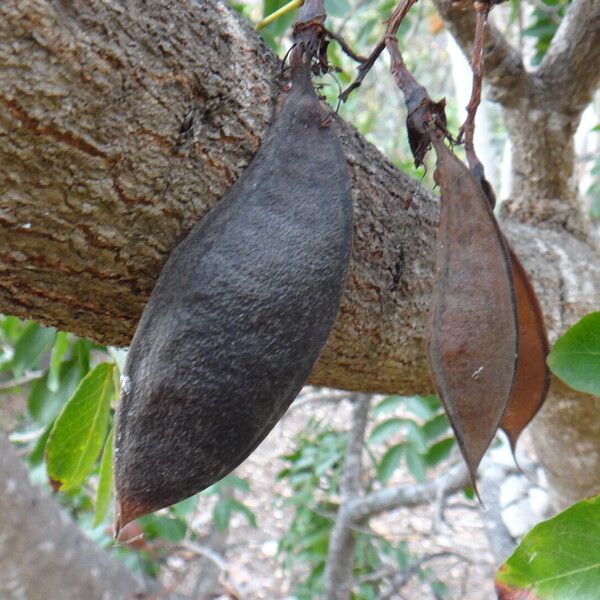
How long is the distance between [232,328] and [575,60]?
39.8 inches

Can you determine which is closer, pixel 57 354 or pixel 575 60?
pixel 575 60

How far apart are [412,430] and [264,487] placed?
111 inches

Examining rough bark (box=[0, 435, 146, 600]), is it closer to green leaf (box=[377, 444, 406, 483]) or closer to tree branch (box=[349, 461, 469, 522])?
tree branch (box=[349, 461, 469, 522])

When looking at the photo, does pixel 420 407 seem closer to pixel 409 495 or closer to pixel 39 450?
pixel 409 495

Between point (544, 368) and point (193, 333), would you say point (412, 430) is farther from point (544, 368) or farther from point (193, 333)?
point (193, 333)

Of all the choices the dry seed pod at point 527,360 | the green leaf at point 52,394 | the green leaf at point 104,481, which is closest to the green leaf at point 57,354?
the green leaf at point 52,394

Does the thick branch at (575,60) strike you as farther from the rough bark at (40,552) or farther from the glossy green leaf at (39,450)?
the rough bark at (40,552)

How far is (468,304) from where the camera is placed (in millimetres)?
790

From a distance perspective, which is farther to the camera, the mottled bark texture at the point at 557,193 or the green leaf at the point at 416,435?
the green leaf at the point at 416,435

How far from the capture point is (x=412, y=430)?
6.87 ft

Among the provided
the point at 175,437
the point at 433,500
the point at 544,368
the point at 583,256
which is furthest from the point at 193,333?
the point at 433,500

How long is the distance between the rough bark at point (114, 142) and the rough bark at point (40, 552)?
1402 millimetres

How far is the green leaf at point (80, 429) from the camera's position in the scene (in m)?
1.10

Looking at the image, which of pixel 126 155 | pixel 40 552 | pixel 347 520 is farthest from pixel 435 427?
pixel 126 155
